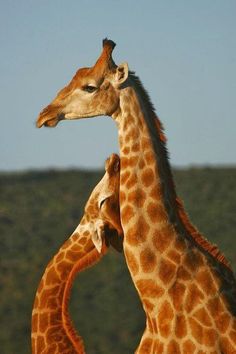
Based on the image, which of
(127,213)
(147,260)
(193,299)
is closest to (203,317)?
(193,299)

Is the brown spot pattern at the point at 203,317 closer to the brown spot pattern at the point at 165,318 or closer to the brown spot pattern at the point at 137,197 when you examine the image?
the brown spot pattern at the point at 165,318

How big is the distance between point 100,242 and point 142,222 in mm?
722

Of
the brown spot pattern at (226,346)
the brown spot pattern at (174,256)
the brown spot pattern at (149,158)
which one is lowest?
the brown spot pattern at (226,346)

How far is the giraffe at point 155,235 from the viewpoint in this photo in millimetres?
10734

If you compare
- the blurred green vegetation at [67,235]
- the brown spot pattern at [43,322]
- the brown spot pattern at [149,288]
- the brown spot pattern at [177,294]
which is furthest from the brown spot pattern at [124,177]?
the blurred green vegetation at [67,235]

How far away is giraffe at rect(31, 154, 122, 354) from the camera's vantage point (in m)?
11.6

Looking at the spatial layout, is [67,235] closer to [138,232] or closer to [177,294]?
[138,232]

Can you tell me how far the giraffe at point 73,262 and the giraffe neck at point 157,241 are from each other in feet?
1.30

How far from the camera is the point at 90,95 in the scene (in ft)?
37.5

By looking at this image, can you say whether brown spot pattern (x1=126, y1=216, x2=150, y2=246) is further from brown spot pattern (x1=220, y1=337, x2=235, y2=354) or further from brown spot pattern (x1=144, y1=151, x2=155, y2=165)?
brown spot pattern (x1=220, y1=337, x2=235, y2=354)

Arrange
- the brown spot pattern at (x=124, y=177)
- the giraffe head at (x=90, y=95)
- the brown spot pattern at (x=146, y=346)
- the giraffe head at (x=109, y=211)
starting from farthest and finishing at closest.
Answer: the giraffe head at (x=109, y=211) < the giraffe head at (x=90, y=95) < the brown spot pattern at (x=124, y=177) < the brown spot pattern at (x=146, y=346)

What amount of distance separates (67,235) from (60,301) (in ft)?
123

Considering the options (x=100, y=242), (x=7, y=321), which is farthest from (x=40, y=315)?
(x=7, y=321)

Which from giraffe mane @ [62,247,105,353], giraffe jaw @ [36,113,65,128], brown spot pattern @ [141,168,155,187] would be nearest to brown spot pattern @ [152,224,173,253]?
brown spot pattern @ [141,168,155,187]
